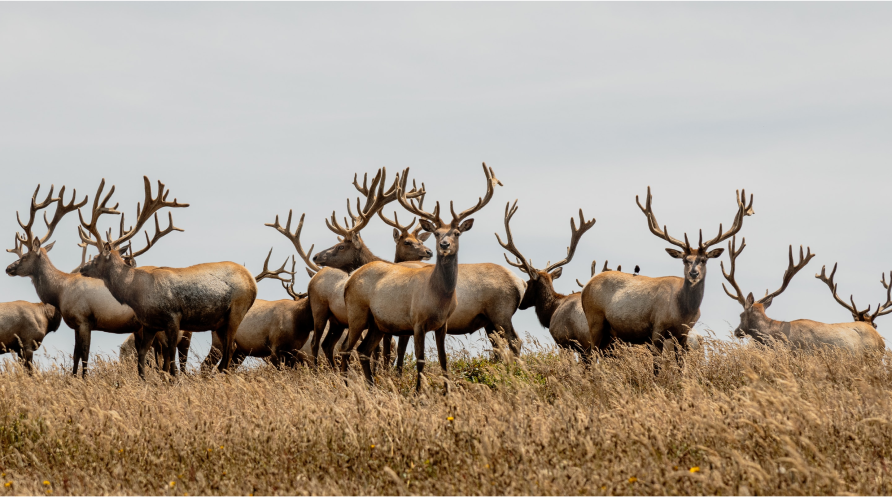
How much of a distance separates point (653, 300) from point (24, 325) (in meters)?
11.2

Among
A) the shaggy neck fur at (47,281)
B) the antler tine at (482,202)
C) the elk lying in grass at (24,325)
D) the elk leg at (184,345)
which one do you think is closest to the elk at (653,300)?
the antler tine at (482,202)

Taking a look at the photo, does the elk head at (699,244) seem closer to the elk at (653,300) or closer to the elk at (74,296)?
the elk at (653,300)

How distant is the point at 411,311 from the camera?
9.81 meters

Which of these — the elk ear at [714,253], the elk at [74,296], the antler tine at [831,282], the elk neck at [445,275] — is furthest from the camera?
the antler tine at [831,282]

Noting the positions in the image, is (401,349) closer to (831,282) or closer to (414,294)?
(414,294)

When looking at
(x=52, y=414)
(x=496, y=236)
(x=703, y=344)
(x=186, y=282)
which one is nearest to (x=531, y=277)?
(x=496, y=236)

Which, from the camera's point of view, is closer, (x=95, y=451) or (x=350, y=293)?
(x=95, y=451)

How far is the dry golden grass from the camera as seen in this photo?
462 cm

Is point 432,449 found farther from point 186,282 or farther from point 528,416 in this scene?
point 186,282

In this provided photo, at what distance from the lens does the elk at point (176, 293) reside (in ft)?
37.4

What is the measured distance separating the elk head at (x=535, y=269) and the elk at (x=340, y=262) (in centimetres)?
146

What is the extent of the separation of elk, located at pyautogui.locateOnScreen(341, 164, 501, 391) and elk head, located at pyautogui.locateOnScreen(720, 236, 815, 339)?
6147 mm

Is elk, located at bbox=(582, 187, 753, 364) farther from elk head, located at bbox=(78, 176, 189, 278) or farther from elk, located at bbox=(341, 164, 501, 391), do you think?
elk head, located at bbox=(78, 176, 189, 278)

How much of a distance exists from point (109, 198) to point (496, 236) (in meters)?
6.11
